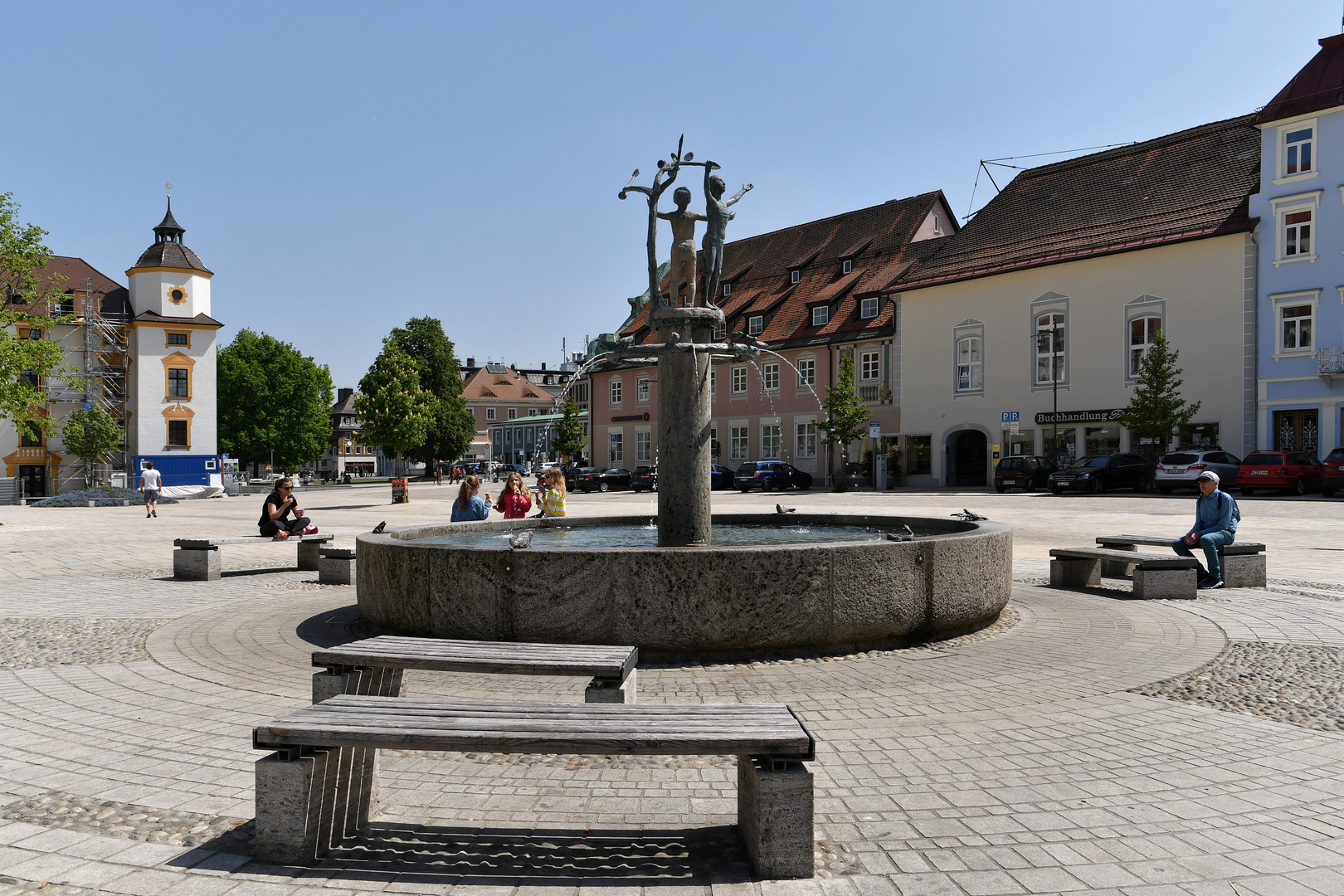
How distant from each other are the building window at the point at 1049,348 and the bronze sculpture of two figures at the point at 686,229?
110 feet

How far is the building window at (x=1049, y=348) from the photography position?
39.5 metres

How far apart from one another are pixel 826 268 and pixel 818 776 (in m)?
49.7

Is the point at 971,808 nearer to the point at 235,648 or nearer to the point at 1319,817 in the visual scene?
the point at 1319,817

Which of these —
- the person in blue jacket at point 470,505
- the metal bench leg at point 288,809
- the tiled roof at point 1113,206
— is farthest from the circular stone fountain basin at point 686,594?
the tiled roof at point 1113,206

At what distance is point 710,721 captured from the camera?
3539 mm

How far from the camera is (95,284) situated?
56.1m

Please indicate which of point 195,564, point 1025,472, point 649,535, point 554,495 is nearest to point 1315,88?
point 1025,472

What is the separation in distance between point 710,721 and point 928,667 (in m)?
3.48

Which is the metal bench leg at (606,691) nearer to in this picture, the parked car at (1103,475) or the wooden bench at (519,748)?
the wooden bench at (519,748)

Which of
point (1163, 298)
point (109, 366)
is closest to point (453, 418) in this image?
point (109, 366)

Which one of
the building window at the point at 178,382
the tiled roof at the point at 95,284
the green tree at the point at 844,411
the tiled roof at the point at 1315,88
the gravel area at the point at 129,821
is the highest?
the tiled roof at the point at 1315,88

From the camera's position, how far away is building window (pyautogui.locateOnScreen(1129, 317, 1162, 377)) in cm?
3681

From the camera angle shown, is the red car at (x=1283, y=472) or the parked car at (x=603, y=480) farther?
the parked car at (x=603, y=480)

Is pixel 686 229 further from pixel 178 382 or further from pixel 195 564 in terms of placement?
pixel 178 382
